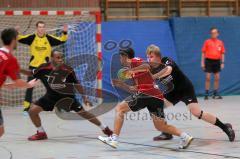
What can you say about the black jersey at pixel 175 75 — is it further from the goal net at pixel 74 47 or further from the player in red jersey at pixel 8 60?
the goal net at pixel 74 47

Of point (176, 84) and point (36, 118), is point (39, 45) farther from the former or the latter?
point (176, 84)

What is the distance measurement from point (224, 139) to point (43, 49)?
584 cm

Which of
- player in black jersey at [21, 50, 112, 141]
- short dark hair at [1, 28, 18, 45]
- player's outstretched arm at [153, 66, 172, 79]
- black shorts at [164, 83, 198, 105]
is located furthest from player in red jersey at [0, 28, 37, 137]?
black shorts at [164, 83, 198, 105]

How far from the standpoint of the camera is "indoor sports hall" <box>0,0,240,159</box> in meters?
8.67

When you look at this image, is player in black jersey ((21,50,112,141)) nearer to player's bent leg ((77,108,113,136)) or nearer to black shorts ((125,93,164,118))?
player's bent leg ((77,108,113,136))

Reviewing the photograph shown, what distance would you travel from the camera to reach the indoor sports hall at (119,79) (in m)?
8.67

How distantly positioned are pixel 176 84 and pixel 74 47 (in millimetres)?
7423

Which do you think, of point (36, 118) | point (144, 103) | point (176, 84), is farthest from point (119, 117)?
point (36, 118)

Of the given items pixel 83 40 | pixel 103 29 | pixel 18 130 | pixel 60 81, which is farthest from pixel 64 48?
pixel 60 81

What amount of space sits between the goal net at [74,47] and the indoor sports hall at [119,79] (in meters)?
0.03

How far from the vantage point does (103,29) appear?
17.6 metres

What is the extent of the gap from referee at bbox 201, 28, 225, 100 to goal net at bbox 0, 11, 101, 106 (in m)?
3.88

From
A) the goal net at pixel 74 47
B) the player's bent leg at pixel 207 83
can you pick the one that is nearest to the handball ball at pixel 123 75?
the goal net at pixel 74 47

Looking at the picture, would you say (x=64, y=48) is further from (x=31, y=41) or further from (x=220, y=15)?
(x=220, y=15)
